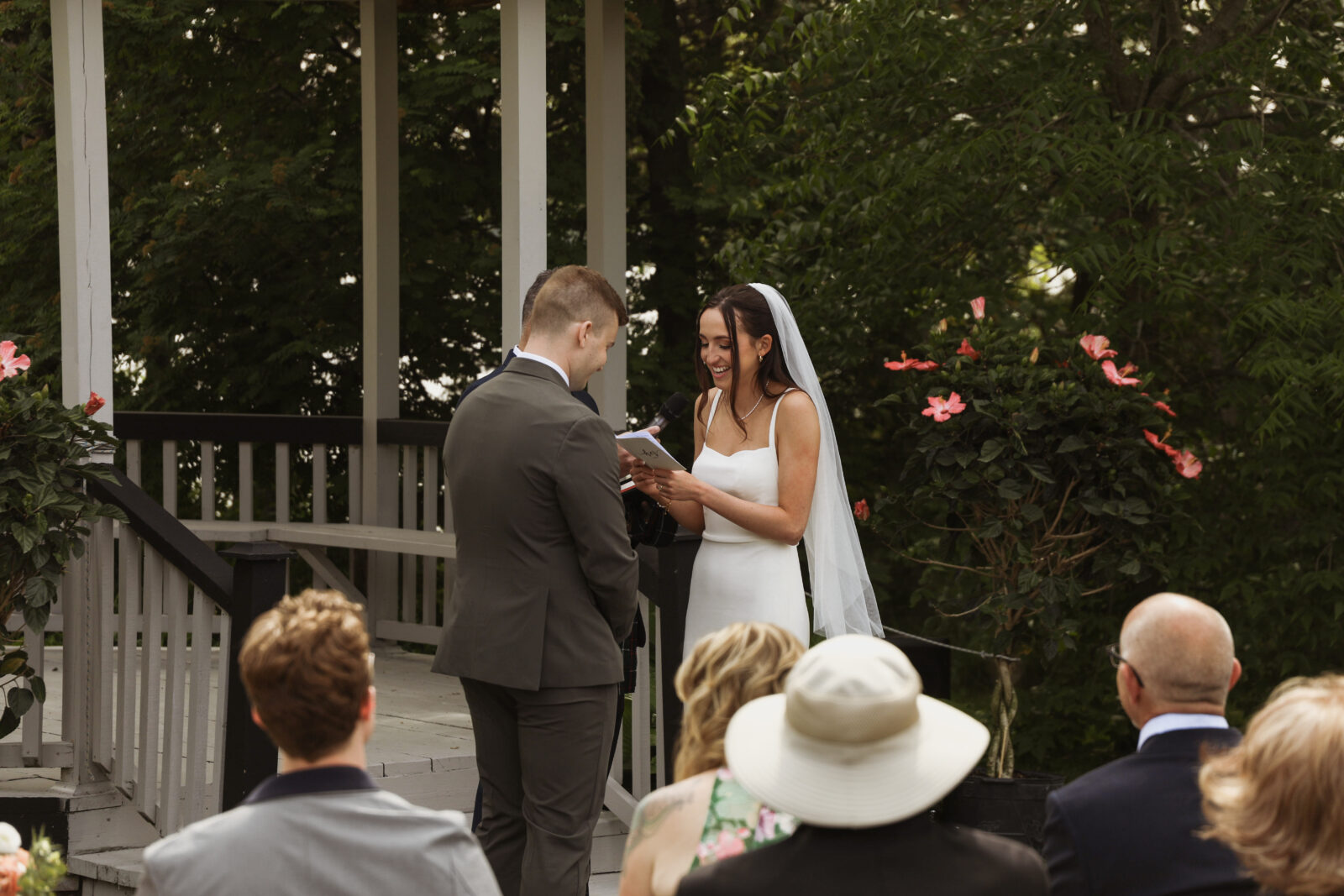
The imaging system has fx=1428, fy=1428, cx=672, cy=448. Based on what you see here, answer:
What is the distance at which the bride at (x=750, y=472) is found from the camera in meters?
4.04

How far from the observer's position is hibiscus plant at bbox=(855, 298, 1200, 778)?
4.83 meters

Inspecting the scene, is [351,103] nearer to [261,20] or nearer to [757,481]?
[261,20]

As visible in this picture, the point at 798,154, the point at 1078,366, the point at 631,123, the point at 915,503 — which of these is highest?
the point at 631,123

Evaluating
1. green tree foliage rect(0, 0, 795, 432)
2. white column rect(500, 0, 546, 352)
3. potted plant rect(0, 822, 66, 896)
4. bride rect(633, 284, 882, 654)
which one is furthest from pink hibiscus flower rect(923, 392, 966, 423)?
green tree foliage rect(0, 0, 795, 432)

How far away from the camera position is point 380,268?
7.03 m

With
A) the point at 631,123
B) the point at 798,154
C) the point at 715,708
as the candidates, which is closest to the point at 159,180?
the point at 631,123

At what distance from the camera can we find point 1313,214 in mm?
5406

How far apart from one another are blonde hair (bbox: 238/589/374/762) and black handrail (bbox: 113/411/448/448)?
4994 millimetres

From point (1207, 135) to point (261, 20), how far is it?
528 centimetres

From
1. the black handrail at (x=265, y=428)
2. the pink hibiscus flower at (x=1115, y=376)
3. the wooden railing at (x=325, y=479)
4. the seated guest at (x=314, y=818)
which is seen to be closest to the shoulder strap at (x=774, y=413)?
the pink hibiscus flower at (x=1115, y=376)

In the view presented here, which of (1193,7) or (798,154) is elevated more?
(1193,7)

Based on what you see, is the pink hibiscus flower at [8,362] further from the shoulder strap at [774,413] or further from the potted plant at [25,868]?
the potted plant at [25,868]

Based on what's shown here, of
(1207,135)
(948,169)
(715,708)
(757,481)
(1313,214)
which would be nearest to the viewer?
(715,708)

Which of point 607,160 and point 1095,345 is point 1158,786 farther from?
point 607,160
